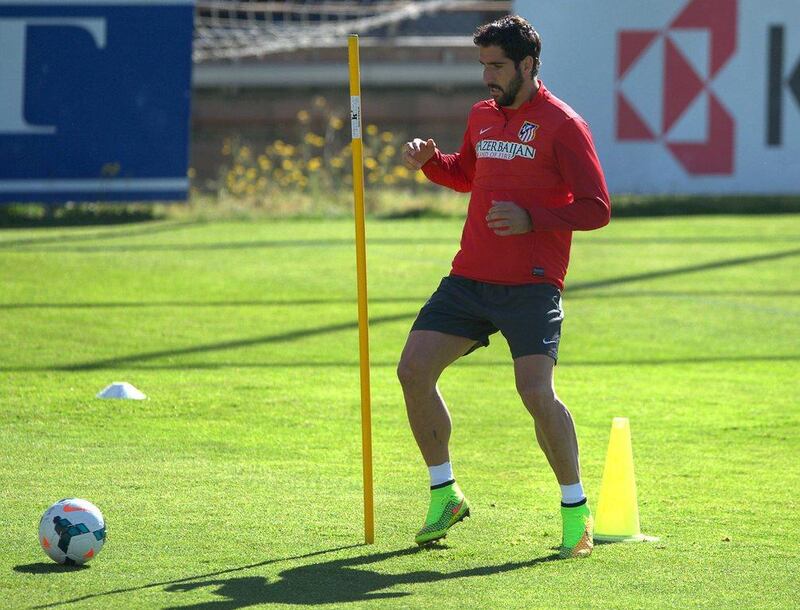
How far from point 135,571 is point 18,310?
7871 mm

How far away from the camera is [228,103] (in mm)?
25016

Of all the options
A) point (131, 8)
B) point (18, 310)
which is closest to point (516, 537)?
point (18, 310)

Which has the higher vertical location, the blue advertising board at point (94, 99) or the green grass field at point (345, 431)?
the blue advertising board at point (94, 99)

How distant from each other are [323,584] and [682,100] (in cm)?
1794

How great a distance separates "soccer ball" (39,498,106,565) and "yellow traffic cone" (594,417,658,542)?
2.00 metres

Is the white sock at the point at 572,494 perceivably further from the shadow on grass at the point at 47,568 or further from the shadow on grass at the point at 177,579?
the shadow on grass at the point at 47,568

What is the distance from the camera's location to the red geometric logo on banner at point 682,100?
22.0m

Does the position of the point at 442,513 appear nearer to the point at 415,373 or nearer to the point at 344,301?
the point at 415,373

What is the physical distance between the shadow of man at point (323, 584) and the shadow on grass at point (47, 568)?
0.42m

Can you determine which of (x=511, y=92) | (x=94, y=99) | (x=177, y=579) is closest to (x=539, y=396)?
(x=511, y=92)

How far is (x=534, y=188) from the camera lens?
573 centimetres

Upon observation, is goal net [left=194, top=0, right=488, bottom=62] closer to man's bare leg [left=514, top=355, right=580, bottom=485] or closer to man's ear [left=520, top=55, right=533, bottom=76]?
man's ear [left=520, top=55, right=533, bottom=76]

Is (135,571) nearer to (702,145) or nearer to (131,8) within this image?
(131,8)

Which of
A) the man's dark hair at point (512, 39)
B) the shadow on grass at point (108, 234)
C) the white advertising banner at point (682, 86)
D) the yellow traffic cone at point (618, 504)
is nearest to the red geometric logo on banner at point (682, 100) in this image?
the white advertising banner at point (682, 86)
